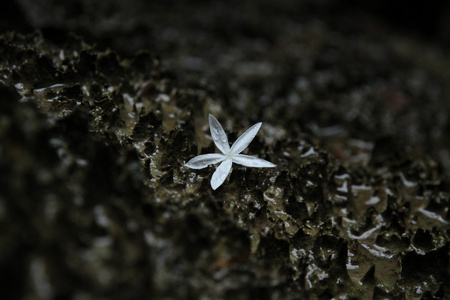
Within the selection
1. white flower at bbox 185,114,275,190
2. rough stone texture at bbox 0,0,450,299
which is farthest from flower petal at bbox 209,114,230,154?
rough stone texture at bbox 0,0,450,299

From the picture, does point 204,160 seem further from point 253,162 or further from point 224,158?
point 253,162

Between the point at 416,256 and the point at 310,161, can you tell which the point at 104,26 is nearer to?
the point at 310,161

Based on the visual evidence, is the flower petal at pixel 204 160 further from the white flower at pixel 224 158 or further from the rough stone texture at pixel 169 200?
the rough stone texture at pixel 169 200

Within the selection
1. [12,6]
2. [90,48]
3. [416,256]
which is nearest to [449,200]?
[416,256]

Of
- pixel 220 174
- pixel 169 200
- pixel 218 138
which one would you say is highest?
pixel 218 138

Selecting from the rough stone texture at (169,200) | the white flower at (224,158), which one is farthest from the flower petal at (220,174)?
the rough stone texture at (169,200)

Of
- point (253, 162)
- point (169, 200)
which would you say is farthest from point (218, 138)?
point (169, 200)

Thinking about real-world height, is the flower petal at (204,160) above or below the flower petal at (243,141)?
below
